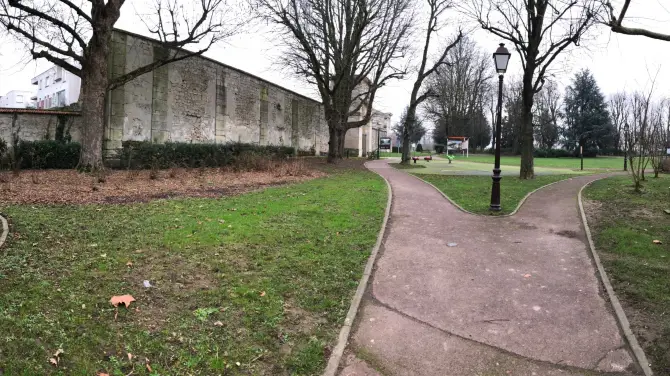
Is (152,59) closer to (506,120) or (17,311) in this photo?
(17,311)

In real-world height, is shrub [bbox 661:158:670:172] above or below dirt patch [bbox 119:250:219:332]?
above

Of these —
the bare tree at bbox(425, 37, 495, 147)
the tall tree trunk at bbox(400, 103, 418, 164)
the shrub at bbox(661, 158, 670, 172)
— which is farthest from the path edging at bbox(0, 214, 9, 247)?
the bare tree at bbox(425, 37, 495, 147)

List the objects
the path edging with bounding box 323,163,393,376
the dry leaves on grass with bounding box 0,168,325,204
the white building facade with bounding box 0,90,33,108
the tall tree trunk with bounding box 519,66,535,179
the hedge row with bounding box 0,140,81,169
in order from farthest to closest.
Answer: the white building facade with bounding box 0,90,33,108
the tall tree trunk with bounding box 519,66,535,179
the hedge row with bounding box 0,140,81,169
the dry leaves on grass with bounding box 0,168,325,204
the path edging with bounding box 323,163,393,376

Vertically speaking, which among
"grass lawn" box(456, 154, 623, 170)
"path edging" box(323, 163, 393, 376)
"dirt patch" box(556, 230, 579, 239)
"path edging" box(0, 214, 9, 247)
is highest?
"grass lawn" box(456, 154, 623, 170)

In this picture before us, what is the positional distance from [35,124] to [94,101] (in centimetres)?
409

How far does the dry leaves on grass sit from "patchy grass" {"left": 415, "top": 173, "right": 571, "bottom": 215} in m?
5.62

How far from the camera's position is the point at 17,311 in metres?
3.91

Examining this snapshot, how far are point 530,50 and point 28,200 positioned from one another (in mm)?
16919

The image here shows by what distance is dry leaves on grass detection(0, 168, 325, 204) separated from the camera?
31.0 ft

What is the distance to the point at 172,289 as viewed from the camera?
5008 mm

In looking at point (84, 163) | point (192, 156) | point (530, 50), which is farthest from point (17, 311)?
point (530, 50)

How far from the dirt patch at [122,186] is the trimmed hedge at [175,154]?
2301 mm

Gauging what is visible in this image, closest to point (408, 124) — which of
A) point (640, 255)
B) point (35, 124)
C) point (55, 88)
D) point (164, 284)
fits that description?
point (35, 124)

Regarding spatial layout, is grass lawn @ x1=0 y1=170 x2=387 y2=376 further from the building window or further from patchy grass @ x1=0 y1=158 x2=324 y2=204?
the building window
